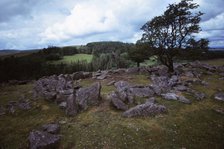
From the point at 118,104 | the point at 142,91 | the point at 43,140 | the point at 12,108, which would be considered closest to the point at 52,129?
the point at 43,140

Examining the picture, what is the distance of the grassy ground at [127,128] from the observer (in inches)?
516

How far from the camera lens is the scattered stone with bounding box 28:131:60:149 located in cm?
1264

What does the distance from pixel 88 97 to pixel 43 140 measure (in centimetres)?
849

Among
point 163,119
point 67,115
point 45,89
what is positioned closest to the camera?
point 163,119

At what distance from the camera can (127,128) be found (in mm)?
14898

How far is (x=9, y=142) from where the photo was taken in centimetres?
1474

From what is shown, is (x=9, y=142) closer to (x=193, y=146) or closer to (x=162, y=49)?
(x=193, y=146)

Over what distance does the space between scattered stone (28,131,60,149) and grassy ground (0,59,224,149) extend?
0.59 m

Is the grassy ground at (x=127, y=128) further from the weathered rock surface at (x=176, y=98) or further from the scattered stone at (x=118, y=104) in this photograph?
the weathered rock surface at (x=176, y=98)

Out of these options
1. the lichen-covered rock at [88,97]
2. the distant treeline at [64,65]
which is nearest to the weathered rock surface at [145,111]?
the lichen-covered rock at [88,97]

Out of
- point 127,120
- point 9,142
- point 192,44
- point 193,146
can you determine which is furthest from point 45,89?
point 192,44

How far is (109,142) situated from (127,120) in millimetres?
3642

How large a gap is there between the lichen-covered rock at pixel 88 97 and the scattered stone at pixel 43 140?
650 cm

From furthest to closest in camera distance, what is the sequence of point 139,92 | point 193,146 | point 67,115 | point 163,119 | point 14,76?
point 14,76 < point 139,92 < point 67,115 < point 163,119 < point 193,146
